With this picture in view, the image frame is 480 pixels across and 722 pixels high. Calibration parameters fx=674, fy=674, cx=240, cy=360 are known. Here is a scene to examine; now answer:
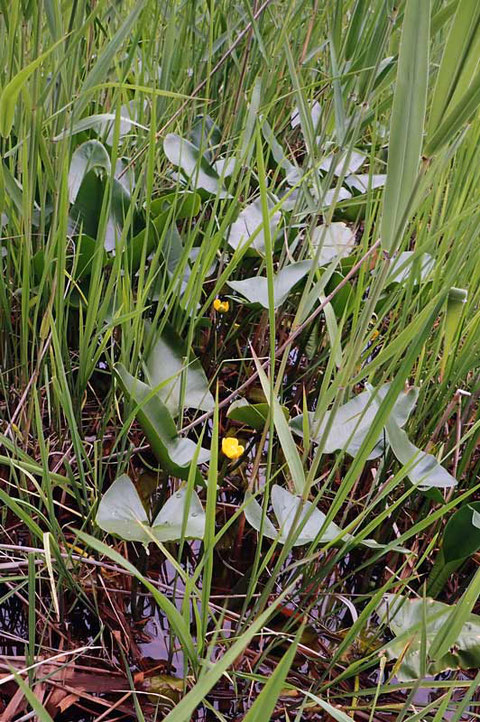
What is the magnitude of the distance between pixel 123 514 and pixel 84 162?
1.79 feet

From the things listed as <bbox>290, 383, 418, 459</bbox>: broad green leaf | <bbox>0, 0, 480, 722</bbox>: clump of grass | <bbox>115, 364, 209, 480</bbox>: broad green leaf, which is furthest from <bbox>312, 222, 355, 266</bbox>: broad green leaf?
<bbox>115, 364, 209, 480</bbox>: broad green leaf

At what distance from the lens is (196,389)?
81 cm

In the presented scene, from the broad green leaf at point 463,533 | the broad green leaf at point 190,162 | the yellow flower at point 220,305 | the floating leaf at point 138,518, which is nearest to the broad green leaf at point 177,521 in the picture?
the floating leaf at point 138,518

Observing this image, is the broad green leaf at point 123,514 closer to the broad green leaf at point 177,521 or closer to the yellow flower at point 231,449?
the broad green leaf at point 177,521

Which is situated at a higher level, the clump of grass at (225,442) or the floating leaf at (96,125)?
the floating leaf at (96,125)

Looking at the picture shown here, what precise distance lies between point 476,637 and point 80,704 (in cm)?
40

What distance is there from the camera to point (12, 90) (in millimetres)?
569

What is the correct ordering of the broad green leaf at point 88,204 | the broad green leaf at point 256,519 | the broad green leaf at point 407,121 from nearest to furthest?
1. the broad green leaf at point 407,121
2. the broad green leaf at point 256,519
3. the broad green leaf at point 88,204

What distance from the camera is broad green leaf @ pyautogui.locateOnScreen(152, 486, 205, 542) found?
0.60 meters

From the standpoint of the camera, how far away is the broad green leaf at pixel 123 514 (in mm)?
591

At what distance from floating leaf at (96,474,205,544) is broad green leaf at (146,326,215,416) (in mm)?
151

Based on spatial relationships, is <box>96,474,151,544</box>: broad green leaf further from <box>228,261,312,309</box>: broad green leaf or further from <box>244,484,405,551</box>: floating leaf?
<box>228,261,312,309</box>: broad green leaf

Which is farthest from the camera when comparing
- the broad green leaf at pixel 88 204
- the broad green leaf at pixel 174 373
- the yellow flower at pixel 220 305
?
the yellow flower at pixel 220 305

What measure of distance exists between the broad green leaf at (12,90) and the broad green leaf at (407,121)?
279 millimetres
